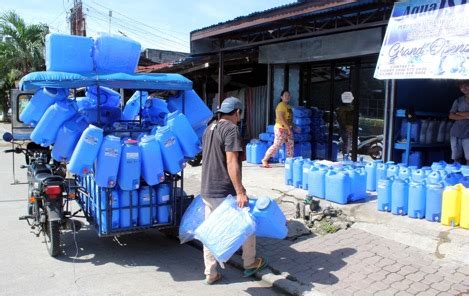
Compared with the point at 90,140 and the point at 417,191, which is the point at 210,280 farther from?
the point at 417,191

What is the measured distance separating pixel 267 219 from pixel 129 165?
5.17 ft

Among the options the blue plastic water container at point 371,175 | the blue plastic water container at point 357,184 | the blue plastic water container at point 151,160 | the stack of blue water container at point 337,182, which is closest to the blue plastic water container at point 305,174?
the stack of blue water container at point 337,182

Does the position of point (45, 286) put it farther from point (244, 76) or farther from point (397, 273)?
point (244, 76)

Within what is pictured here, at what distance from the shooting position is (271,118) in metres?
12.0

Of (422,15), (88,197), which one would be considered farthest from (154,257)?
(422,15)

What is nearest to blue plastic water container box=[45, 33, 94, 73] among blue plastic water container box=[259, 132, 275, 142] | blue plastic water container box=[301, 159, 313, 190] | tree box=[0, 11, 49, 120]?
blue plastic water container box=[301, 159, 313, 190]

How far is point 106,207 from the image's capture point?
15.4 feet

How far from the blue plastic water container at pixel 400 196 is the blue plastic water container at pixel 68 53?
4.26 m

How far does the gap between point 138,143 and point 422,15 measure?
16.2ft

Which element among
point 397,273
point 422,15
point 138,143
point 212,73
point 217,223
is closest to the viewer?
point 217,223

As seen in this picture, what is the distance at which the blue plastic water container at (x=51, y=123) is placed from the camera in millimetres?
4820

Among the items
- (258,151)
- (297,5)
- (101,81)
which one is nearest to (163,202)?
(101,81)

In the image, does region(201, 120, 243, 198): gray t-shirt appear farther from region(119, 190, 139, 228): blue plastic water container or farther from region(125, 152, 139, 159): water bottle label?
region(119, 190, 139, 228): blue plastic water container

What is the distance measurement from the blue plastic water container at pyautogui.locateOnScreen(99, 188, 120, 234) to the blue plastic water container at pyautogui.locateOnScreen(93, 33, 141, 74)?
1496mm
